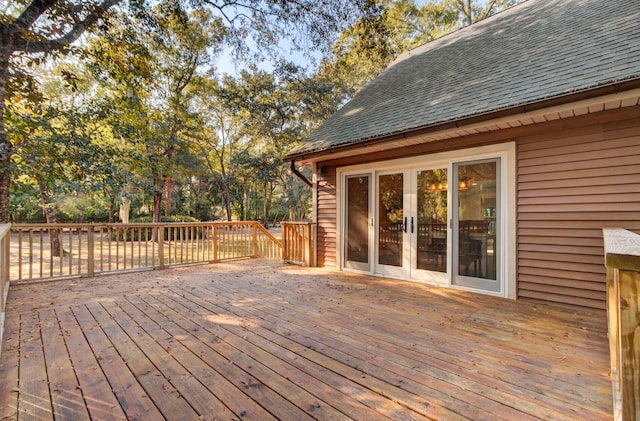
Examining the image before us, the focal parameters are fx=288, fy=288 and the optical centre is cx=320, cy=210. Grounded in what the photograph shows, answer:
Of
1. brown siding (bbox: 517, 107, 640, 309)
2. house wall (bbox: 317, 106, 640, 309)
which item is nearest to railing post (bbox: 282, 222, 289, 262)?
house wall (bbox: 317, 106, 640, 309)

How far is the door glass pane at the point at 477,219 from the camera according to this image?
12.5ft

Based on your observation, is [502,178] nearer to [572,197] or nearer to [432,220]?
[572,197]

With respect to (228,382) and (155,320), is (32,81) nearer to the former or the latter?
(155,320)

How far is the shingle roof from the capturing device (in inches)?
124

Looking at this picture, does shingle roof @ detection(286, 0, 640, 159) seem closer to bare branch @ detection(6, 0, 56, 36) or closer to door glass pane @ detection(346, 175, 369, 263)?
door glass pane @ detection(346, 175, 369, 263)

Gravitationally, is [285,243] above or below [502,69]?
below

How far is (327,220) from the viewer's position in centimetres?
578

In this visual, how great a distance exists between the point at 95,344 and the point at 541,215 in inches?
189

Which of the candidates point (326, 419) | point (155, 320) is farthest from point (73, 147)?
point (326, 419)

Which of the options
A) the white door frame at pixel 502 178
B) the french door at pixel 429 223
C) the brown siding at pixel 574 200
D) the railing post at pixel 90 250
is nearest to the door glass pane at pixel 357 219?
the french door at pixel 429 223

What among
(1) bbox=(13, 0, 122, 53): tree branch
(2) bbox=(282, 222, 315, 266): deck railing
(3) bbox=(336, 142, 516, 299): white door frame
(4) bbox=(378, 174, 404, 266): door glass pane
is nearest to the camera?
(3) bbox=(336, 142, 516, 299): white door frame

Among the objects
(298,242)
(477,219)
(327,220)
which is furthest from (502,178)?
(298,242)

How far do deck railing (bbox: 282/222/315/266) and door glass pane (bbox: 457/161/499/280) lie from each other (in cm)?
287

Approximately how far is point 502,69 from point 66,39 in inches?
254
